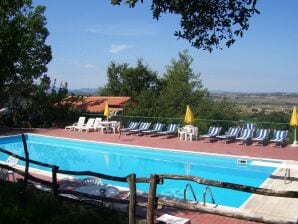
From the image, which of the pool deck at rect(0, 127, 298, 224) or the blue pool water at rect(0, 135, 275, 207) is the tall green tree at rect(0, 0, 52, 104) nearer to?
the pool deck at rect(0, 127, 298, 224)

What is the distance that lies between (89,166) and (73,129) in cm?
871

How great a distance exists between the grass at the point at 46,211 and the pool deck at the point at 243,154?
1601 millimetres

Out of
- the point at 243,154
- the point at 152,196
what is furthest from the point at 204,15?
the point at 243,154

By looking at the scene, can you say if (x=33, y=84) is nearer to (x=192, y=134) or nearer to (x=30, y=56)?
(x=30, y=56)

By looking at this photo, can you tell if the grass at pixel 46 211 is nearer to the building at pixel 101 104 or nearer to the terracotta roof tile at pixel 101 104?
the building at pixel 101 104

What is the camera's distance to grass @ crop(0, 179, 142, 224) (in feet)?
22.6

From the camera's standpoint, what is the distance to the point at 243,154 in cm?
1579

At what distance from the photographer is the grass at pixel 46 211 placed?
6898 millimetres

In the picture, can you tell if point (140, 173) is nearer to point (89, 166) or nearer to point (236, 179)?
point (89, 166)

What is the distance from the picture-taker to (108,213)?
7434 millimetres

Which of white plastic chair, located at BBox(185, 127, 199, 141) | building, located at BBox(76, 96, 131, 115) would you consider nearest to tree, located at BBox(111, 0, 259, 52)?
white plastic chair, located at BBox(185, 127, 199, 141)

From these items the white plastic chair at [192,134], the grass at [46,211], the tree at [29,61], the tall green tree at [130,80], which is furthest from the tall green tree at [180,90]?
the grass at [46,211]

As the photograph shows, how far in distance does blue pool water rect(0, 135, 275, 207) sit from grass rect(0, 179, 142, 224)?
14.4 feet

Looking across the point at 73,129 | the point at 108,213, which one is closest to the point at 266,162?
the point at 108,213
